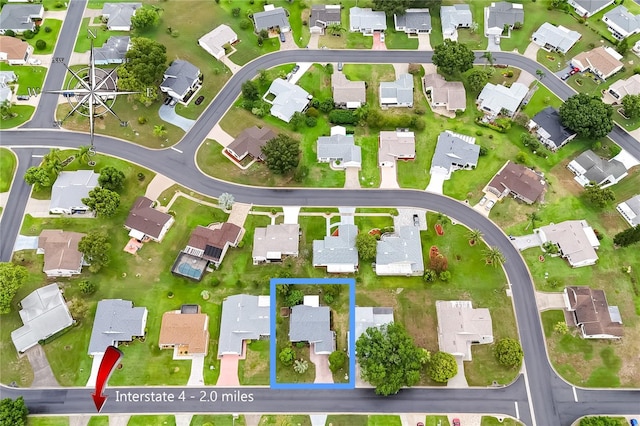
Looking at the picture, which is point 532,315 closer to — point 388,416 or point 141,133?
point 388,416

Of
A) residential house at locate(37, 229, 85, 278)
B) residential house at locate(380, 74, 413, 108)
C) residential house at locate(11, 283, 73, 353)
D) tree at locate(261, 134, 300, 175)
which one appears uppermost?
residential house at locate(380, 74, 413, 108)

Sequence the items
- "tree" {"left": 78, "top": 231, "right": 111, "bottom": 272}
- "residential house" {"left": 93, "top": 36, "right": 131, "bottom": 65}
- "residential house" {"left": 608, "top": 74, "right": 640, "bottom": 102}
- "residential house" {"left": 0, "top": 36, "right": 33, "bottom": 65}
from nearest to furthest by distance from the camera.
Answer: "tree" {"left": 78, "top": 231, "right": 111, "bottom": 272} < "residential house" {"left": 608, "top": 74, "right": 640, "bottom": 102} < "residential house" {"left": 0, "top": 36, "right": 33, "bottom": 65} < "residential house" {"left": 93, "top": 36, "right": 131, "bottom": 65}

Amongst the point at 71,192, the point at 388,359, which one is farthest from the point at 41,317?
the point at 388,359

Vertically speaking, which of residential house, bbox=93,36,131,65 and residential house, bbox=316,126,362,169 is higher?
residential house, bbox=93,36,131,65

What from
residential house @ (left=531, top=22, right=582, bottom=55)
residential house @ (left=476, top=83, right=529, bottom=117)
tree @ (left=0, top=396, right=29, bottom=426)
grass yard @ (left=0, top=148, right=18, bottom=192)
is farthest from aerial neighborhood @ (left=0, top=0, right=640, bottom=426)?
tree @ (left=0, top=396, right=29, bottom=426)

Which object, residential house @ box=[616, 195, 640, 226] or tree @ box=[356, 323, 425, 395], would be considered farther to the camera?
residential house @ box=[616, 195, 640, 226]

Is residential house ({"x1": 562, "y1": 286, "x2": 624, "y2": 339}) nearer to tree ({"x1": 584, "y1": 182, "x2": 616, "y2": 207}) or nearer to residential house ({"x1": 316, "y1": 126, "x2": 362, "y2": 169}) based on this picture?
tree ({"x1": 584, "y1": 182, "x2": 616, "y2": 207})

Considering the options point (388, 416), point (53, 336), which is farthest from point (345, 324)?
point (53, 336)
